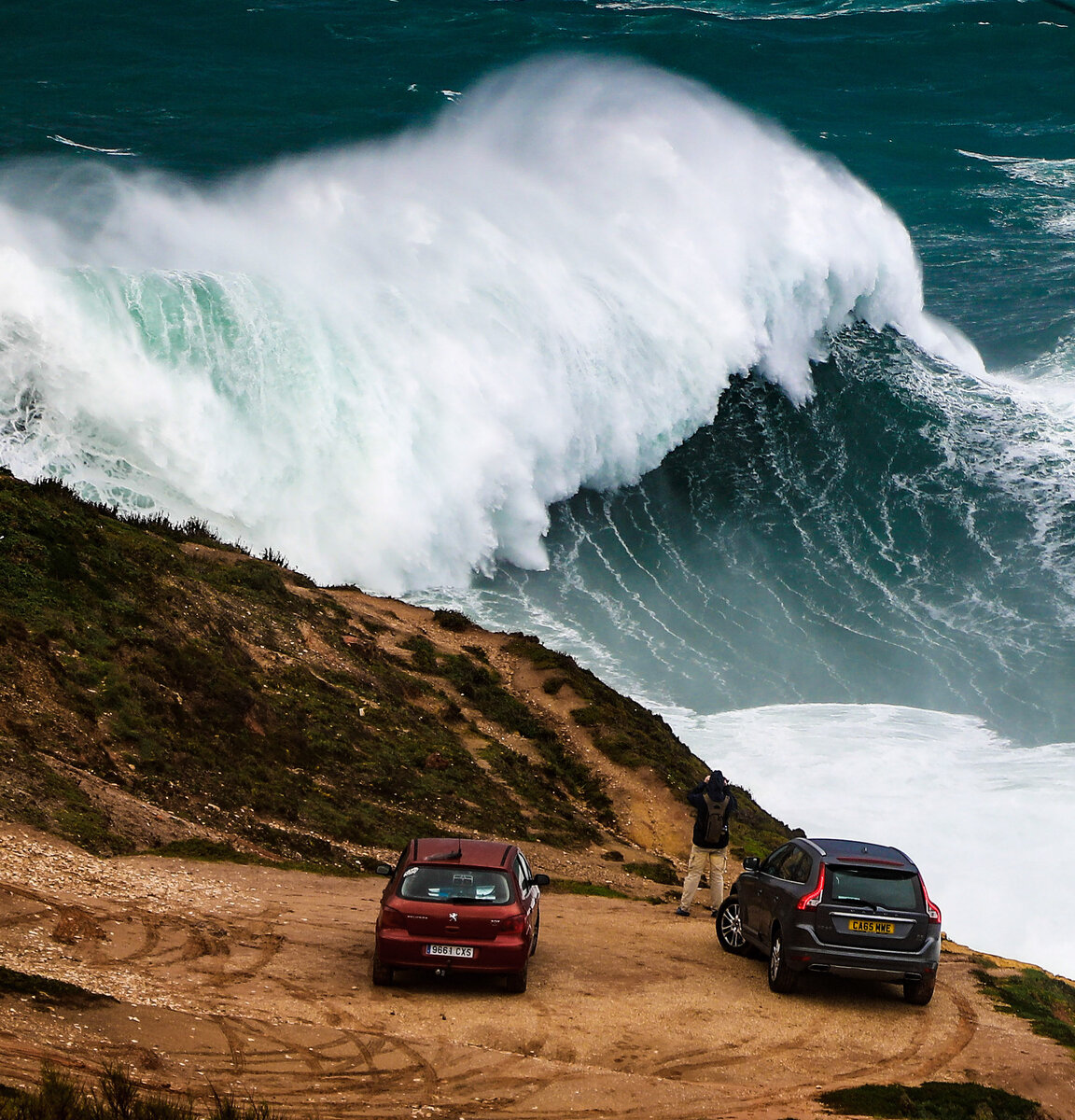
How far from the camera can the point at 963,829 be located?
24.1 meters

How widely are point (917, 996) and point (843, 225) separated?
39.6 meters

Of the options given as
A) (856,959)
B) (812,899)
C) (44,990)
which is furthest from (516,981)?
(44,990)

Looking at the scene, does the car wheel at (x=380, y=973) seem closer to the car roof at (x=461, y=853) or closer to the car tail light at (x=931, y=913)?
the car roof at (x=461, y=853)

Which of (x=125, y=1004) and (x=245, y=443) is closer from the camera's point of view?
(x=125, y=1004)

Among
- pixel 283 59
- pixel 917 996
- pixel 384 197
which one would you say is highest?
pixel 283 59

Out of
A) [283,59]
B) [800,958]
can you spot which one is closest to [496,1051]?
[800,958]

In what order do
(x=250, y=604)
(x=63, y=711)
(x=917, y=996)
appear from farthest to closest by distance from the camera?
(x=250, y=604) < (x=63, y=711) < (x=917, y=996)

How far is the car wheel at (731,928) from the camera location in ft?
44.8

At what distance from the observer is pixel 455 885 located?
11375 millimetres

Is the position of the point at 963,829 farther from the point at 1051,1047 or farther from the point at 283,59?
the point at 283,59

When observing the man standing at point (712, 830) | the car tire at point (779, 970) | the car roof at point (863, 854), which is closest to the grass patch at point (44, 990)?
the car tire at point (779, 970)

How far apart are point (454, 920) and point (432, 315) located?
2749 cm

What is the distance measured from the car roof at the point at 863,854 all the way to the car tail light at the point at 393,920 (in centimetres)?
391

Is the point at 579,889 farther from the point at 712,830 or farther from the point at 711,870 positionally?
the point at 712,830
